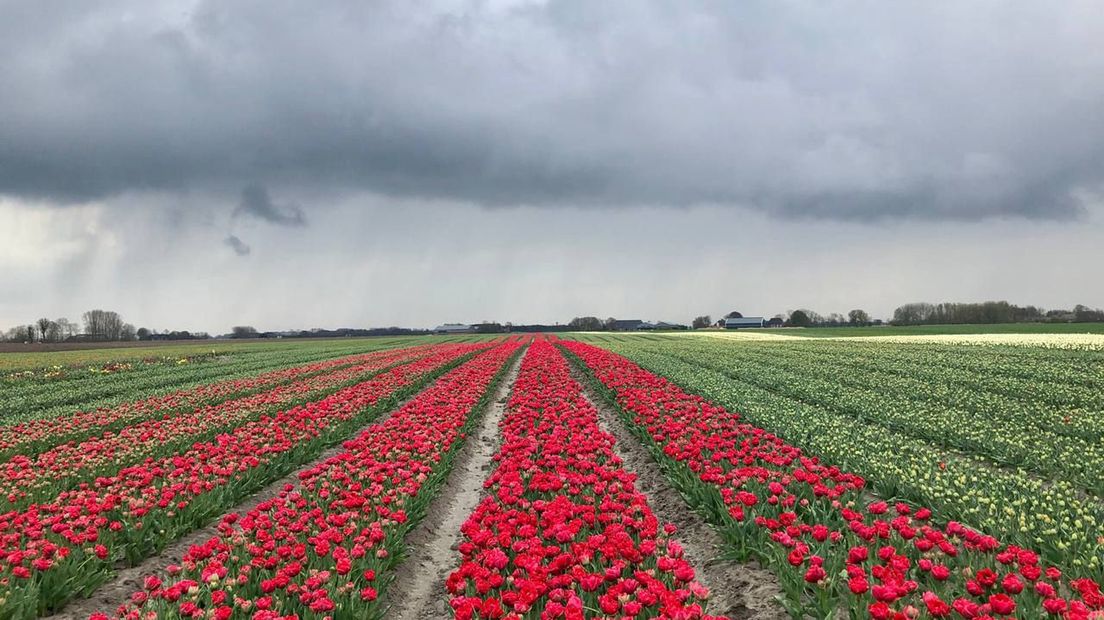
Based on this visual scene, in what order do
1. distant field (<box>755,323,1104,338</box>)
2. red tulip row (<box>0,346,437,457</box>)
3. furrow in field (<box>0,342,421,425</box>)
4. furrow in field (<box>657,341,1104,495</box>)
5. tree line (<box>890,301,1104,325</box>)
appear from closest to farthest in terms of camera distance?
furrow in field (<box>657,341,1104,495</box>) → red tulip row (<box>0,346,437,457</box>) → furrow in field (<box>0,342,421,425</box>) → distant field (<box>755,323,1104,338</box>) → tree line (<box>890,301,1104,325</box>)

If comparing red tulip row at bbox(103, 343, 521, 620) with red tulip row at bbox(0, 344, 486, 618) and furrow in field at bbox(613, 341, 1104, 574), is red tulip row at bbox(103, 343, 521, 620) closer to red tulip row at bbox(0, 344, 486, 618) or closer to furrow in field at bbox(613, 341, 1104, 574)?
red tulip row at bbox(0, 344, 486, 618)

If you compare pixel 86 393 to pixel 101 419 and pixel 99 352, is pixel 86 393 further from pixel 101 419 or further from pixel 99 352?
pixel 99 352

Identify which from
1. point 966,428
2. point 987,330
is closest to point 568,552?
point 966,428

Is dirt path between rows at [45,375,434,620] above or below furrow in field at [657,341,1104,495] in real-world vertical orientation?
below

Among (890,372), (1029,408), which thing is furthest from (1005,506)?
(890,372)

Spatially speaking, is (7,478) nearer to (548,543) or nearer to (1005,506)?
(548,543)

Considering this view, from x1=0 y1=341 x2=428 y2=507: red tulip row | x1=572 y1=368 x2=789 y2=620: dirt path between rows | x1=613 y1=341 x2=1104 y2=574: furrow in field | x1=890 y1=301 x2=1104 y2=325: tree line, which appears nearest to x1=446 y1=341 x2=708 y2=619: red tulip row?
x1=572 y1=368 x2=789 y2=620: dirt path between rows

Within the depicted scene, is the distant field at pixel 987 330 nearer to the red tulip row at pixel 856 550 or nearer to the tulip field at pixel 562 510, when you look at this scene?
the tulip field at pixel 562 510

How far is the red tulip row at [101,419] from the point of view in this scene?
1213 centimetres

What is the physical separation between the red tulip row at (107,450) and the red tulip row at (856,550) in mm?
9584

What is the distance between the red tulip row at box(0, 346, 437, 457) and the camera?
1213cm

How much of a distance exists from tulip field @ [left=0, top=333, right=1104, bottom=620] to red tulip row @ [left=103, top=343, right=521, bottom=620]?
4 centimetres

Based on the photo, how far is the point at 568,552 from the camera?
5.34 metres

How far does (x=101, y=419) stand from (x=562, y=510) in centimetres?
1419
